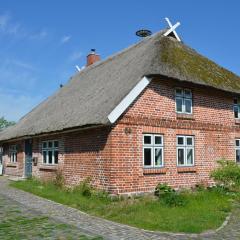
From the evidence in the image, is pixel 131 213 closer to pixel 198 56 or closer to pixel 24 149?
pixel 198 56

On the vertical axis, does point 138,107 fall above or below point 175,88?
below

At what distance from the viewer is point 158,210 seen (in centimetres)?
1167

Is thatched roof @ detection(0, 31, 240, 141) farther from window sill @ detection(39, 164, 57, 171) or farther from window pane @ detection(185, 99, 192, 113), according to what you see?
window sill @ detection(39, 164, 57, 171)

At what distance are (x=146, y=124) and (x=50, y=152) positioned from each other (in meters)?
6.08

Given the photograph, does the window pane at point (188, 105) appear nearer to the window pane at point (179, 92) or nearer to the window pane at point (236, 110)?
the window pane at point (179, 92)

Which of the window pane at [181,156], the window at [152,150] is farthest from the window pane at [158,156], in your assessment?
the window pane at [181,156]

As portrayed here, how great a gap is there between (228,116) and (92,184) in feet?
24.8

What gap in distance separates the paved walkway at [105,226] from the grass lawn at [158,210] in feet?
1.35

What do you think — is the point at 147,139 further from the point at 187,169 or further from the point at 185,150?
the point at 187,169

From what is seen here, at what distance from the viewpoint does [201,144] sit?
653 inches

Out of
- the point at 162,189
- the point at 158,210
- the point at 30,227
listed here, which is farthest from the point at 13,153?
the point at 30,227

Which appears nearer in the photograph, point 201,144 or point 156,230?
point 156,230

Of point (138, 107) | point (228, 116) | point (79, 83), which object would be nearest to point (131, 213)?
point (138, 107)

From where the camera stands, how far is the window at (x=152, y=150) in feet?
48.0
